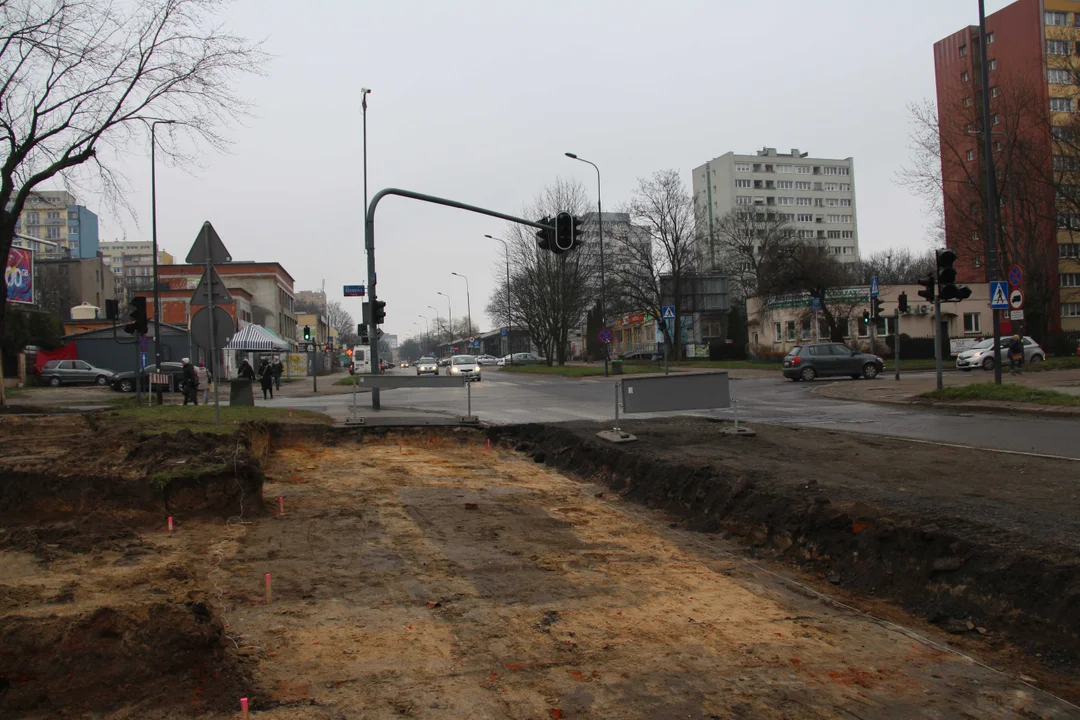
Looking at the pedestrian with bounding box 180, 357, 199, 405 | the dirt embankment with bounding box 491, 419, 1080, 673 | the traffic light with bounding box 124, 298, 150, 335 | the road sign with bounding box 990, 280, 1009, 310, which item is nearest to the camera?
the dirt embankment with bounding box 491, 419, 1080, 673

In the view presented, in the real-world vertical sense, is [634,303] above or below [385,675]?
above

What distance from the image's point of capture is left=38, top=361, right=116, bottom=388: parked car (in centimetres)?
4175

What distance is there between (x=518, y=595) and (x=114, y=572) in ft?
9.79

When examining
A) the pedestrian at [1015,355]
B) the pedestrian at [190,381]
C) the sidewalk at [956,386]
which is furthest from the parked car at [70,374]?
the pedestrian at [1015,355]

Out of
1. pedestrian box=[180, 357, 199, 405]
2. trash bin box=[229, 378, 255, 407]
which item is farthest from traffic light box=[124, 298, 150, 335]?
trash bin box=[229, 378, 255, 407]

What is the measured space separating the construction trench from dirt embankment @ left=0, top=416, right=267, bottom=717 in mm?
19

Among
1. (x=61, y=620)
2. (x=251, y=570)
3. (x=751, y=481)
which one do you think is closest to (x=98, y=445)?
(x=251, y=570)

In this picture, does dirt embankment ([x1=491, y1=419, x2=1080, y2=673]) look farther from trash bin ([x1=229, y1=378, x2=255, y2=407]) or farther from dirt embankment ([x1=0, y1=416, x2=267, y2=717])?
trash bin ([x1=229, y1=378, x2=255, y2=407])

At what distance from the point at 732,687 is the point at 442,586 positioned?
235cm

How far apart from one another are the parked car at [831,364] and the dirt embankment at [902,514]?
21553 mm

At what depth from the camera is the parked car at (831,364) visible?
32.3m

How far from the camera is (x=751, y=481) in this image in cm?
821

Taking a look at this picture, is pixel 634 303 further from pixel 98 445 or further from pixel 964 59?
pixel 98 445

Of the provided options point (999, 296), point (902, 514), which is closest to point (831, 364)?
point (999, 296)
